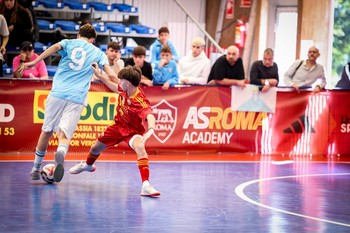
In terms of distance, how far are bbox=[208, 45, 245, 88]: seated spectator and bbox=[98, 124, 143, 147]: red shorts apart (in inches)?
203

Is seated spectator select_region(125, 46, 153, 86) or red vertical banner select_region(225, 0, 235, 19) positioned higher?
red vertical banner select_region(225, 0, 235, 19)

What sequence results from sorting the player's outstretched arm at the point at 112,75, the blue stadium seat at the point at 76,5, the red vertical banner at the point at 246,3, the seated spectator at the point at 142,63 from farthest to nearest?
the red vertical banner at the point at 246,3 → the blue stadium seat at the point at 76,5 → the seated spectator at the point at 142,63 → the player's outstretched arm at the point at 112,75

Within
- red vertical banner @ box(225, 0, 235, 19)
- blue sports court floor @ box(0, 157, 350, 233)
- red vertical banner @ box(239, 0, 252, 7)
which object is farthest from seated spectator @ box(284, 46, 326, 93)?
red vertical banner @ box(225, 0, 235, 19)

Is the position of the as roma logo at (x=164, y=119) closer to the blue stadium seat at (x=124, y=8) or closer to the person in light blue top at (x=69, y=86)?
the person in light blue top at (x=69, y=86)

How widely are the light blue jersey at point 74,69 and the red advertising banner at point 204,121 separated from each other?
3556 millimetres

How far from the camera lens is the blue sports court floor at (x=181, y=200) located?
27.2 ft

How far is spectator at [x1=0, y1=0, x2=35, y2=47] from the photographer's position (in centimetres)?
1711

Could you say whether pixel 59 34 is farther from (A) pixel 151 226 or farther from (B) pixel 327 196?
(A) pixel 151 226

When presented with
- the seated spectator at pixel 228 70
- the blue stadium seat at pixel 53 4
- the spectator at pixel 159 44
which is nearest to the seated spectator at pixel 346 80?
the seated spectator at pixel 228 70

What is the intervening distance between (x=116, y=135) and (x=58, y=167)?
85 cm

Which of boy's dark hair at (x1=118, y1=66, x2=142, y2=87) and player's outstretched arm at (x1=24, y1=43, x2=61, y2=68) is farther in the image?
player's outstretched arm at (x1=24, y1=43, x2=61, y2=68)

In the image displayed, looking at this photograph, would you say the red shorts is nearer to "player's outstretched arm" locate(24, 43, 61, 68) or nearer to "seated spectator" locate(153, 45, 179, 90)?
"player's outstretched arm" locate(24, 43, 61, 68)

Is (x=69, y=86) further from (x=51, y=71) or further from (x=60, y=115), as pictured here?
(x=51, y=71)

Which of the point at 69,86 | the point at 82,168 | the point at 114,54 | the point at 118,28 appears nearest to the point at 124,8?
the point at 118,28
